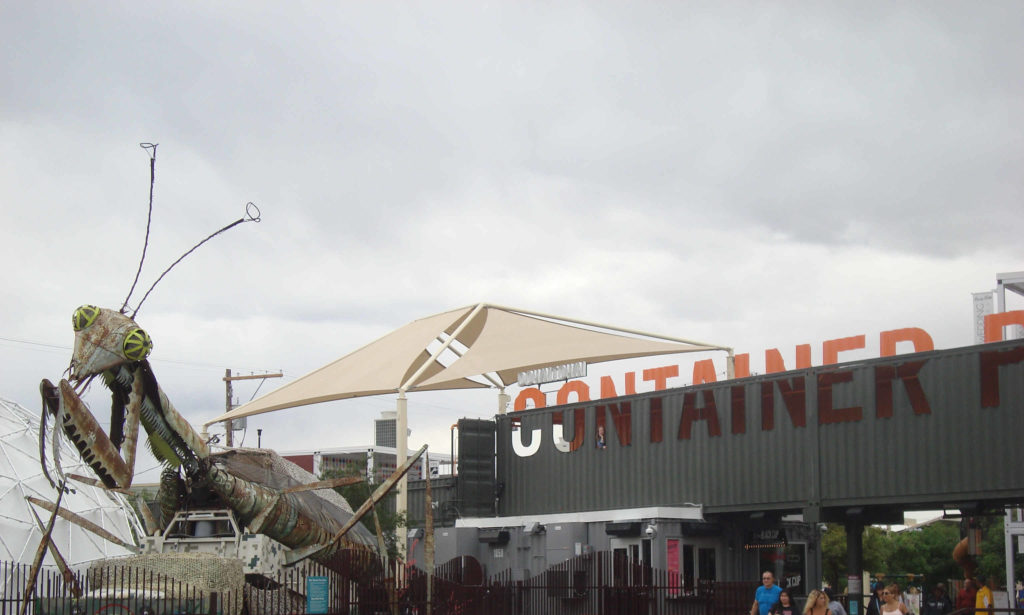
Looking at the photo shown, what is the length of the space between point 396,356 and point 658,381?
9.18 m

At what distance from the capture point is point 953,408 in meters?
25.6

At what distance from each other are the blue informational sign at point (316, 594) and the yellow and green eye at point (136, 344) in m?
5.09

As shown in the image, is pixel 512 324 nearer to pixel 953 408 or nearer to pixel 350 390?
pixel 350 390

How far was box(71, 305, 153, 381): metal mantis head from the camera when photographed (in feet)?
55.9

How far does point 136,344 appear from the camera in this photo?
1736 cm

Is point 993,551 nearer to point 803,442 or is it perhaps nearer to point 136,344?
point 803,442

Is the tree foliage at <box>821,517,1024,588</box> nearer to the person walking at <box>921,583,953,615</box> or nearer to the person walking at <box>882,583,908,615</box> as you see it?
the person walking at <box>921,583,953,615</box>

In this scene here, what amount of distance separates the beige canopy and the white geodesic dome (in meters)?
5.60

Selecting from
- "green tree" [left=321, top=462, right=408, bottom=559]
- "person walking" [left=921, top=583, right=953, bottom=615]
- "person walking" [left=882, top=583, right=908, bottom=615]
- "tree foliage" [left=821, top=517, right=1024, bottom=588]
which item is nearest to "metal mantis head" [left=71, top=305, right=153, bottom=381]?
"person walking" [left=882, top=583, right=908, bottom=615]

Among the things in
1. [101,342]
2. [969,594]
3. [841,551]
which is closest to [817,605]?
[969,594]

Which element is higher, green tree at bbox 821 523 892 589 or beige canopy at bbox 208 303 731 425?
beige canopy at bbox 208 303 731 425

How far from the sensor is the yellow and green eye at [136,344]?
17.3 metres

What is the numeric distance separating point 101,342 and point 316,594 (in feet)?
19.4

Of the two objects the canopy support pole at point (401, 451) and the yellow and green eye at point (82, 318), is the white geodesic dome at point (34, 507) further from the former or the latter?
the yellow and green eye at point (82, 318)
